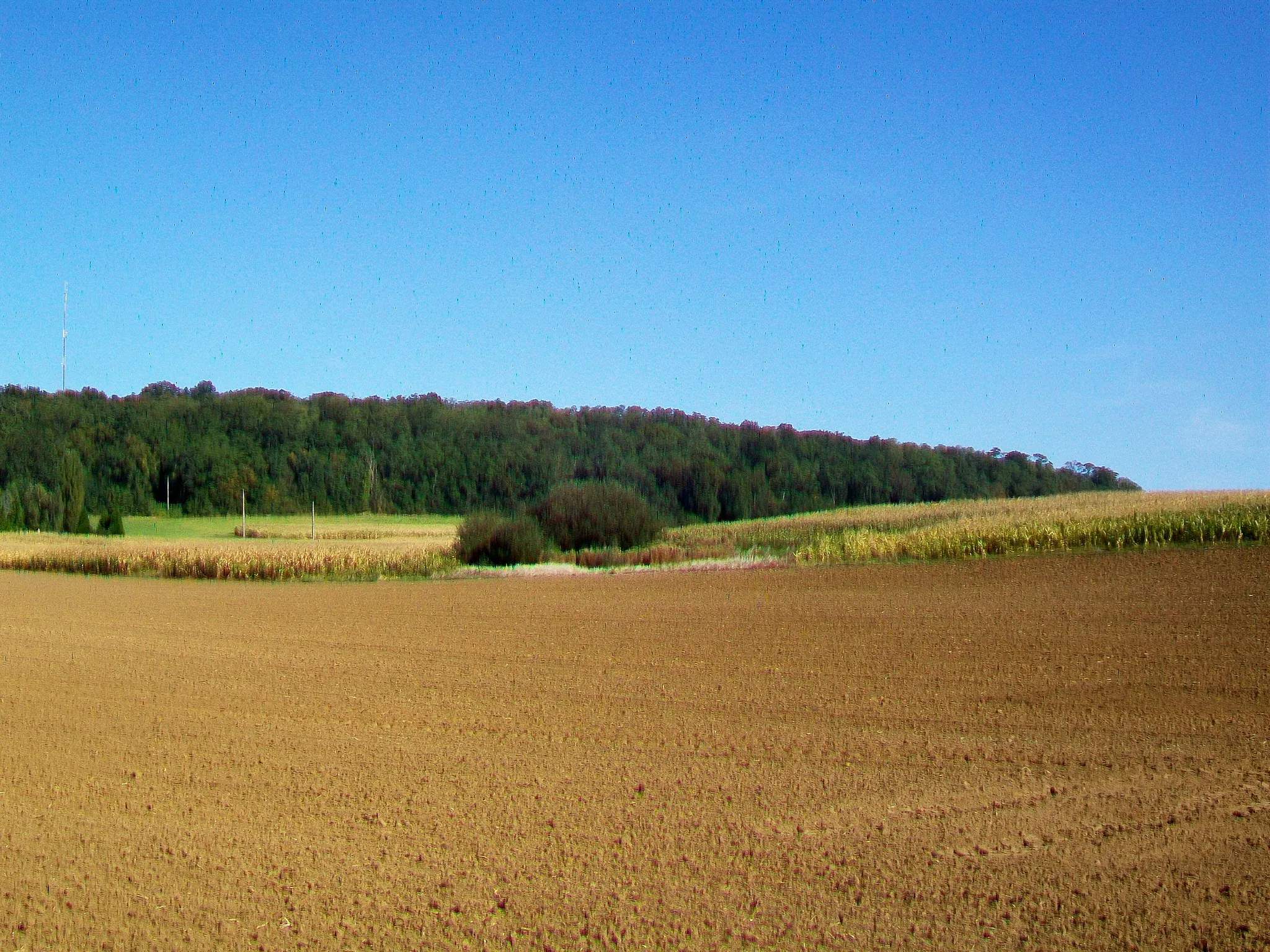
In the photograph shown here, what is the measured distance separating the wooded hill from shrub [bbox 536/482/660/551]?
34.1 m

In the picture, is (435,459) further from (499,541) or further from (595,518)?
(499,541)

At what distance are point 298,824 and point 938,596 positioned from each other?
15228 mm

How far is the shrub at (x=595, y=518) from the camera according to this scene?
38312 mm

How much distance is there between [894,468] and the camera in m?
84.2

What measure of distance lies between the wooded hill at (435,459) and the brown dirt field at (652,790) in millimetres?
61245

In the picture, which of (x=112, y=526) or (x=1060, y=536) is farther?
(x=112, y=526)

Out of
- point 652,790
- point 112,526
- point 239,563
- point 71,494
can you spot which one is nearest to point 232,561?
point 239,563

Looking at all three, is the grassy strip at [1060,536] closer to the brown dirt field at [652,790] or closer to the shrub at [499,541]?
the shrub at [499,541]

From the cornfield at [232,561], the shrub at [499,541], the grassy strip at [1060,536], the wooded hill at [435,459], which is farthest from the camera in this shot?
the wooded hill at [435,459]

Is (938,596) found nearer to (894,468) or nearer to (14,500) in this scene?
(894,468)

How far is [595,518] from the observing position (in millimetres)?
38531

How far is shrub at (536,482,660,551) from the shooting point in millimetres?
38312

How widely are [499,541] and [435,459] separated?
2421 inches

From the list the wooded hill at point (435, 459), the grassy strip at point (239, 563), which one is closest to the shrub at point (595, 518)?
the grassy strip at point (239, 563)
